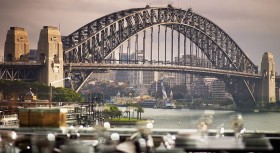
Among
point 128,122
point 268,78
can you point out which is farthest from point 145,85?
point 128,122

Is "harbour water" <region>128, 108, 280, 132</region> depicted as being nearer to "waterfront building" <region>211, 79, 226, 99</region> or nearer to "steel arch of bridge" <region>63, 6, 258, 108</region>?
Answer: "steel arch of bridge" <region>63, 6, 258, 108</region>

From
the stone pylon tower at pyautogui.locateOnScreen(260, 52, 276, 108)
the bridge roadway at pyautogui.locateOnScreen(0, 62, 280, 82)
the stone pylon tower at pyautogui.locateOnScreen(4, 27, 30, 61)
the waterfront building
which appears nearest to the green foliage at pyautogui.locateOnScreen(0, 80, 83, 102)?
the bridge roadway at pyautogui.locateOnScreen(0, 62, 280, 82)

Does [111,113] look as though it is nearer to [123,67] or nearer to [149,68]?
[123,67]

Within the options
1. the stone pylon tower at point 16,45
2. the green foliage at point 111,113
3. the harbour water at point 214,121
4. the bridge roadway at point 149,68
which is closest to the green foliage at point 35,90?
the stone pylon tower at point 16,45

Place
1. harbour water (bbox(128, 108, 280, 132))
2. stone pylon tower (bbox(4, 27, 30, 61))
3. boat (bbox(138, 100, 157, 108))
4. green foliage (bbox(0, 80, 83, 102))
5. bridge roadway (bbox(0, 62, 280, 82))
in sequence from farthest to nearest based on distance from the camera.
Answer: boat (bbox(138, 100, 157, 108)) < stone pylon tower (bbox(4, 27, 30, 61)) < bridge roadway (bbox(0, 62, 280, 82)) < green foliage (bbox(0, 80, 83, 102)) < harbour water (bbox(128, 108, 280, 132))

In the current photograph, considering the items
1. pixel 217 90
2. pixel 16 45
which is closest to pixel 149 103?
pixel 217 90

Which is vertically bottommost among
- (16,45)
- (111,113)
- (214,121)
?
(214,121)
